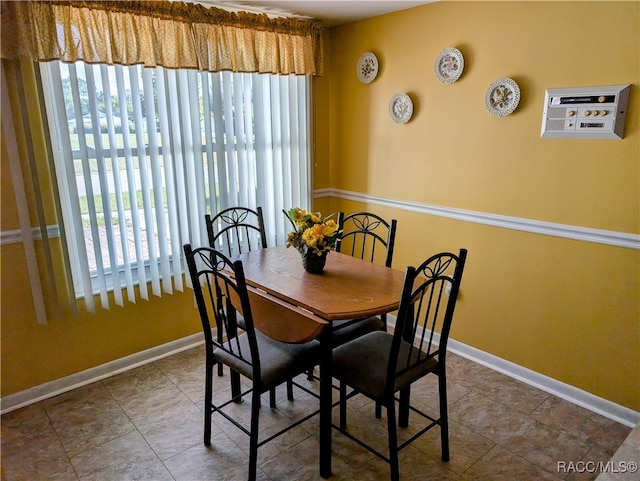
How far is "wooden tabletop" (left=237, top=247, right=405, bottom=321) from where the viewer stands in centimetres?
187

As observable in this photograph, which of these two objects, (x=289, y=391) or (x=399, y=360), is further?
(x=289, y=391)

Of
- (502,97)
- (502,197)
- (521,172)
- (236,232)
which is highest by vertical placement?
(502,97)

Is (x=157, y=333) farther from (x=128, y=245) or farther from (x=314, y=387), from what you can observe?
(x=314, y=387)

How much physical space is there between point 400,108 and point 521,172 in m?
1.00

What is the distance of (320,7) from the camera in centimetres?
283

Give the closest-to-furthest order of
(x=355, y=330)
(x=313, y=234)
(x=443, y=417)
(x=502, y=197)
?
(x=443, y=417) → (x=313, y=234) → (x=355, y=330) → (x=502, y=197)

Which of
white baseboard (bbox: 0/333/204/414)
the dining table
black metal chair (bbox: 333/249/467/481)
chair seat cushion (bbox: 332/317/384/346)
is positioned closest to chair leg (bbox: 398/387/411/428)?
black metal chair (bbox: 333/249/467/481)

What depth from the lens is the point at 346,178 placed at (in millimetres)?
3645

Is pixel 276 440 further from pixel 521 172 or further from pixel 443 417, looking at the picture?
pixel 521 172

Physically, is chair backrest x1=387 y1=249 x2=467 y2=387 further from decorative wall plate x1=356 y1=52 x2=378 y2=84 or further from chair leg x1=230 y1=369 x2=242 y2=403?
decorative wall plate x1=356 y1=52 x2=378 y2=84

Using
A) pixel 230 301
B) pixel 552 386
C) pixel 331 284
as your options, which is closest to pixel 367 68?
pixel 331 284

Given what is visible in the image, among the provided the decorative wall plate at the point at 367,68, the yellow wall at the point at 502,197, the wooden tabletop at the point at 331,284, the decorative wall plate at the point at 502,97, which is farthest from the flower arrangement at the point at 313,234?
the decorative wall plate at the point at 367,68

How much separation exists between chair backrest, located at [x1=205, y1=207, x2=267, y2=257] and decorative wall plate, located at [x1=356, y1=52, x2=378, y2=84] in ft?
4.34

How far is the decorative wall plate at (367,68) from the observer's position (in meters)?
3.17
